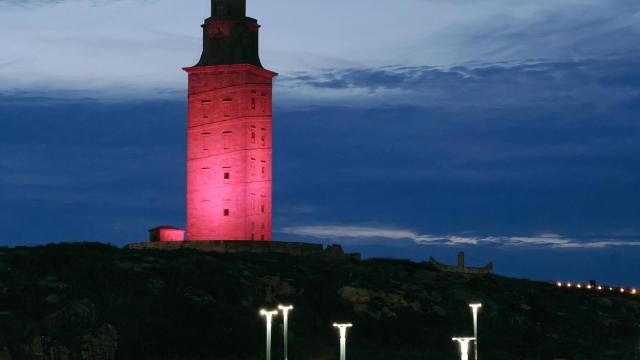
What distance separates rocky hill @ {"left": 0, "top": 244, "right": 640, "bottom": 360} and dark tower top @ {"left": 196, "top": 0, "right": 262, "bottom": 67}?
62.3 ft

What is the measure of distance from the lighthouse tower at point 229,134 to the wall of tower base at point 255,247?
245 inches

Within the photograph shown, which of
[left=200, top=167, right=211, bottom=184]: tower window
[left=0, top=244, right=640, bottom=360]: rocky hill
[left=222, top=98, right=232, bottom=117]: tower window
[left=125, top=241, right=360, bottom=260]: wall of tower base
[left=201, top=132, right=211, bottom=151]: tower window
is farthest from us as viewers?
[left=201, top=132, right=211, bottom=151]: tower window

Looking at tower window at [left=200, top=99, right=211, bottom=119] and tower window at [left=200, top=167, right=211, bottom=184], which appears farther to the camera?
tower window at [left=200, top=99, right=211, bottom=119]

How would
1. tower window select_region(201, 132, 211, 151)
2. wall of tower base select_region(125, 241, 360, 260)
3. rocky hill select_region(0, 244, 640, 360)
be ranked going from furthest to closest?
1. tower window select_region(201, 132, 211, 151)
2. wall of tower base select_region(125, 241, 360, 260)
3. rocky hill select_region(0, 244, 640, 360)

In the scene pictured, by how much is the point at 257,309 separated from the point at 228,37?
101 feet

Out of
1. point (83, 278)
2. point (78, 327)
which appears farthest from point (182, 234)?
point (78, 327)

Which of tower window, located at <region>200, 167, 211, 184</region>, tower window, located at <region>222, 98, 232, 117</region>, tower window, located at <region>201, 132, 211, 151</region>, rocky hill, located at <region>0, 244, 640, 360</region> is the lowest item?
rocky hill, located at <region>0, 244, 640, 360</region>

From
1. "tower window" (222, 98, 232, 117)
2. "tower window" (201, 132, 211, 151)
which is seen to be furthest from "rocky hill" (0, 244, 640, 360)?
"tower window" (222, 98, 232, 117)

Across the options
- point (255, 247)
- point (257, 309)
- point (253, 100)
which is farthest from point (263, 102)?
point (257, 309)

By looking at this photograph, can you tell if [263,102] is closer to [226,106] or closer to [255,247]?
[226,106]

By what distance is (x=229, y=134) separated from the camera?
94.6m

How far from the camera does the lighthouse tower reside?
94062 millimetres

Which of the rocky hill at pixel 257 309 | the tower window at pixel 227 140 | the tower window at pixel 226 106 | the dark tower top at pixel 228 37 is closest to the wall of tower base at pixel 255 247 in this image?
the rocky hill at pixel 257 309

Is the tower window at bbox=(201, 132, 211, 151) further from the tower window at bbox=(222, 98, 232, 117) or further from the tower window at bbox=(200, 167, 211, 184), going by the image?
the tower window at bbox=(222, 98, 232, 117)
